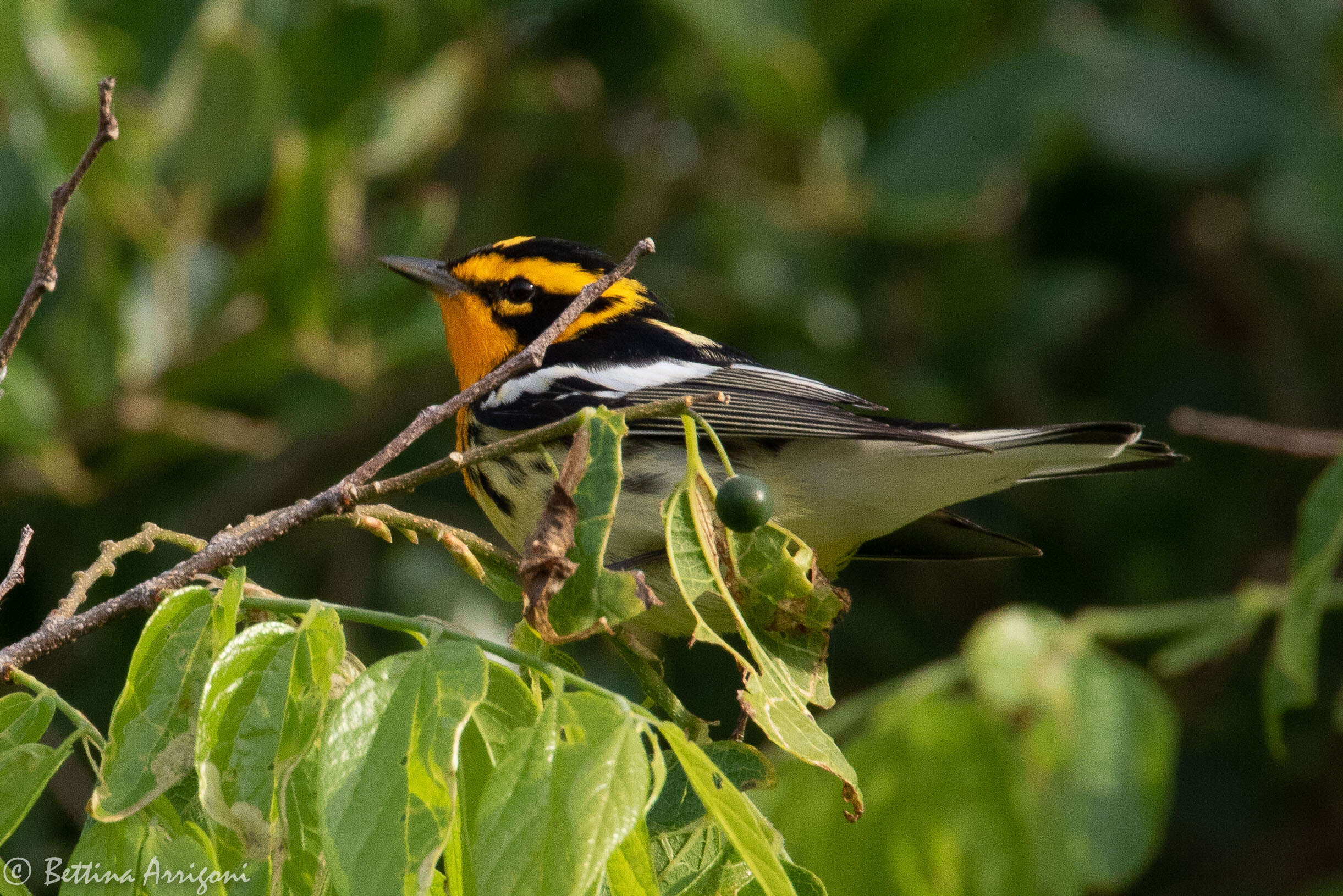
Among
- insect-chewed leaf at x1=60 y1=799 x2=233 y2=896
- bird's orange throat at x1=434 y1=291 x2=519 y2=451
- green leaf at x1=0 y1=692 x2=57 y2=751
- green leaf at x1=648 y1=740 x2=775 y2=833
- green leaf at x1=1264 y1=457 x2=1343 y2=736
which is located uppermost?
green leaf at x1=0 y1=692 x2=57 y2=751

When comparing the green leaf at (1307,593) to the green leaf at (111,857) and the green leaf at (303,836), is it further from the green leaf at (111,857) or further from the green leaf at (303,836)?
the green leaf at (111,857)

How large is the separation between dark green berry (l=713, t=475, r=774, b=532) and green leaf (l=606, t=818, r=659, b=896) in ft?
1.24

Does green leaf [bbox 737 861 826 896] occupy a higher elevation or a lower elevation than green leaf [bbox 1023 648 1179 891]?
higher

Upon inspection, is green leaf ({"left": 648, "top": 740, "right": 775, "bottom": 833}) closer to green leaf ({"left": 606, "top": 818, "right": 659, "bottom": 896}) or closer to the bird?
green leaf ({"left": 606, "top": 818, "right": 659, "bottom": 896})

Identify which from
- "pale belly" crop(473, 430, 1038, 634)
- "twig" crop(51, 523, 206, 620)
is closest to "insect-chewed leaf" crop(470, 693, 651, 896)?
"twig" crop(51, 523, 206, 620)

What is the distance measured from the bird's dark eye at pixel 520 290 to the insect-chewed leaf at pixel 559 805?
218cm

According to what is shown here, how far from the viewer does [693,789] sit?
5.27 feet

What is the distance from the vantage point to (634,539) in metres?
2.52

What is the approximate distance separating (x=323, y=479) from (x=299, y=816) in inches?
132

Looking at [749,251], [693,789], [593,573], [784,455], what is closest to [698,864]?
[693,789]

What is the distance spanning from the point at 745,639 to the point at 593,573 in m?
0.20

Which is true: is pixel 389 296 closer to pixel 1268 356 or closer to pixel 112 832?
pixel 112 832

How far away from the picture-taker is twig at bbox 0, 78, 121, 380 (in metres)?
1.55

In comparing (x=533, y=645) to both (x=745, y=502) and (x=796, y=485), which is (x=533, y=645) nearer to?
(x=745, y=502)
